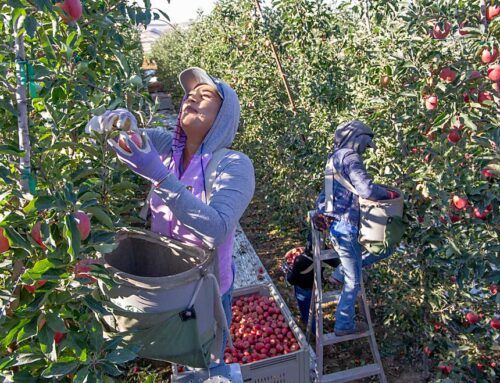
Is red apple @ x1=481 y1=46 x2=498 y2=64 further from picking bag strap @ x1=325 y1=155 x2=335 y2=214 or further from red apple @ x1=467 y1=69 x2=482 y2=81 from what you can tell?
picking bag strap @ x1=325 y1=155 x2=335 y2=214

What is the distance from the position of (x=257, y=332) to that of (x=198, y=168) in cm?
189

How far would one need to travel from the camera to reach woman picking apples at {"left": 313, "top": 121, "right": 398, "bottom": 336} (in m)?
2.90

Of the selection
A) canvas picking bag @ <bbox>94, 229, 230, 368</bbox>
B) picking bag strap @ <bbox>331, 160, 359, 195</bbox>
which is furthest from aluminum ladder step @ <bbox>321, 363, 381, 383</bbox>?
canvas picking bag @ <bbox>94, 229, 230, 368</bbox>

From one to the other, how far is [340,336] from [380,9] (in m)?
2.17

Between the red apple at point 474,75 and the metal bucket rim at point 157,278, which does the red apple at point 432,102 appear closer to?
the red apple at point 474,75

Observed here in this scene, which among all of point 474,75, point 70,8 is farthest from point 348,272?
point 70,8

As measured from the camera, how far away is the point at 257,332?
3.26m

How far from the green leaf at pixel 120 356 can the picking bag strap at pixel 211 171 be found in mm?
607

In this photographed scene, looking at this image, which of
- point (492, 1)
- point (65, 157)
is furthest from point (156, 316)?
point (492, 1)

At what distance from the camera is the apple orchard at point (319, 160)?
47.8 inches

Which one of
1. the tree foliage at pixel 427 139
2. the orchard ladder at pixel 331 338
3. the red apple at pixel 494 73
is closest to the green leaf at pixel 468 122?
the tree foliage at pixel 427 139

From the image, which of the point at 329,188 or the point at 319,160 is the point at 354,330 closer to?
the point at 329,188

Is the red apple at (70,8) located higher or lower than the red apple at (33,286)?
higher

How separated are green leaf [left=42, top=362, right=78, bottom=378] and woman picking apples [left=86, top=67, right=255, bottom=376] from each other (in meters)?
0.49
